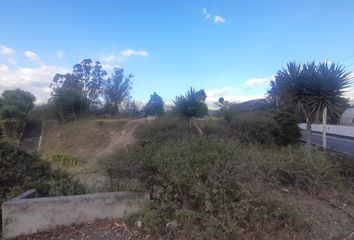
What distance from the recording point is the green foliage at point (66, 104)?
81.8 feet

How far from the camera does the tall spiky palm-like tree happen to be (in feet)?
35.7

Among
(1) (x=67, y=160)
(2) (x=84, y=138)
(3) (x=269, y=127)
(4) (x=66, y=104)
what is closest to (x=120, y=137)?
(2) (x=84, y=138)

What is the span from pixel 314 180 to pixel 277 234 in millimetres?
2629

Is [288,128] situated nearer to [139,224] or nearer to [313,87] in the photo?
[313,87]

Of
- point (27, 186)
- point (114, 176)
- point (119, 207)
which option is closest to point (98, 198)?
point (119, 207)

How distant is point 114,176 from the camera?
5.00m

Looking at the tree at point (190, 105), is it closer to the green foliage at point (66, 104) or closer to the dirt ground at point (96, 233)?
the green foliage at point (66, 104)

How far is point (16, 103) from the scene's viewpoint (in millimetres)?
26797

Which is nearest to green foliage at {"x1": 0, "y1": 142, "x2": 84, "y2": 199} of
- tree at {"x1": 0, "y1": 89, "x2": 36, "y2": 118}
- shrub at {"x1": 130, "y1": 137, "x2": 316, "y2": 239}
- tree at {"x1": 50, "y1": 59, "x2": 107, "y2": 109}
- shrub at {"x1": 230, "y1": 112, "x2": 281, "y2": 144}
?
shrub at {"x1": 130, "y1": 137, "x2": 316, "y2": 239}

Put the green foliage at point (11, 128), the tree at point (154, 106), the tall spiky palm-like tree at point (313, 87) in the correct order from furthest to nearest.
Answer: the tree at point (154, 106), the green foliage at point (11, 128), the tall spiky palm-like tree at point (313, 87)

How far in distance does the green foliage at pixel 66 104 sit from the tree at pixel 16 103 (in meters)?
2.96

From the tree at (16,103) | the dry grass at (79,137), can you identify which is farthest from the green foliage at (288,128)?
the tree at (16,103)

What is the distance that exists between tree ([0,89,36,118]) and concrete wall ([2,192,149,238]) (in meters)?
22.9

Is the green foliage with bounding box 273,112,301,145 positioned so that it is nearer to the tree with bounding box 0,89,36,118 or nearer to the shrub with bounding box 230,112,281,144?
the shrub with bounding box 230,112,281,144
